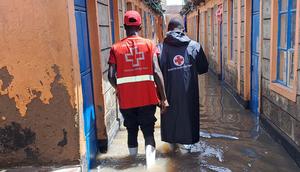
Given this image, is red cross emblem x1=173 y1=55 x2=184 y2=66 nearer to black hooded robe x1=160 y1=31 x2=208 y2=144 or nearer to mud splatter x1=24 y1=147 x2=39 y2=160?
black hooded robe x1=160 y1=31 x2=208 y2=144

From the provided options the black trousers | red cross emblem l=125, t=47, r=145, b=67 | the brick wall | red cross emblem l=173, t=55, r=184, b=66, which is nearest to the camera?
red cross emblem l=125, t=47, r=145, b=67

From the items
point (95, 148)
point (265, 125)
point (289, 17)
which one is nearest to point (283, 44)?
point (289, 17)

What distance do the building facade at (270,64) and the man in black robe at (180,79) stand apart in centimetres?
119

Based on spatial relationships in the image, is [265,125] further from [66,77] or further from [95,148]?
[66,77]

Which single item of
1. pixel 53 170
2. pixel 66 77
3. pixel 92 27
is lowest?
pixel 53 170

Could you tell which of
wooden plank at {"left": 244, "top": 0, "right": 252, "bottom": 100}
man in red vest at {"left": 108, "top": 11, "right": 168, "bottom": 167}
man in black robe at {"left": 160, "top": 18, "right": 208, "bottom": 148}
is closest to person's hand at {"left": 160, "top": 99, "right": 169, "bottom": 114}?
man in red vest at {"left": 108, "top": 11, "right": 168, "bottom": 167}

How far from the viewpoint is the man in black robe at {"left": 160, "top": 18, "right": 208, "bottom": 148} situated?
14.2ft

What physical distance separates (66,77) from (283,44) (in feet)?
10.4

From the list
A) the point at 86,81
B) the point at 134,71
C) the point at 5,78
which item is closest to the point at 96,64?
the point at 86,81

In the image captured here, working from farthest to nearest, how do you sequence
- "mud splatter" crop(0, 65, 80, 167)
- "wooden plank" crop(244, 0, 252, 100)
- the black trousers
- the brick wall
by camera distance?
"wooden plank" crop(244, 0, 252, 100)
the brick wall
the black trousers
"mud splatter" crop(0, 65, 80, 167)

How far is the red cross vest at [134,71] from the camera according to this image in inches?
153

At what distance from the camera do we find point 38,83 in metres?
A: 3.30

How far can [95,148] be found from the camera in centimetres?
453

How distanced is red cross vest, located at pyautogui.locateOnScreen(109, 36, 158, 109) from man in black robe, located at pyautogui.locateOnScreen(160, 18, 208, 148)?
1.48 feet
